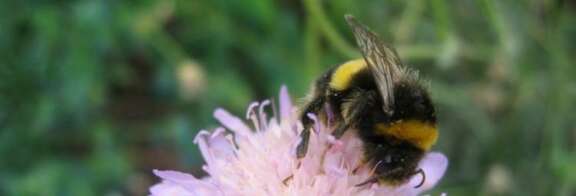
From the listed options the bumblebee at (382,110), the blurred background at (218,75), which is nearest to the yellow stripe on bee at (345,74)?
the bumblebee at (382,110)

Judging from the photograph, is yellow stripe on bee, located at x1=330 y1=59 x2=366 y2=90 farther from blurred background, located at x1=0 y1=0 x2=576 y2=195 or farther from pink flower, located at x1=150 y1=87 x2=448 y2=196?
blurred background, located at x1=0 y1=0 x2=576 y2=195

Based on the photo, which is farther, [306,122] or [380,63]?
[306,122]

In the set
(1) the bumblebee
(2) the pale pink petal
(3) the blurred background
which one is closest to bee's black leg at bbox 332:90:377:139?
(1) the bumblebee

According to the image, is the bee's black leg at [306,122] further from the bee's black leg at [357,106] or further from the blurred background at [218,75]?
the blurred background at [218,75]

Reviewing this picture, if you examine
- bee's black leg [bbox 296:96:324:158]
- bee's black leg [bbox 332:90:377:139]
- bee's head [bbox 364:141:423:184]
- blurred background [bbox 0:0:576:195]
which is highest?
blurred background [bbox 0:0:576:195]

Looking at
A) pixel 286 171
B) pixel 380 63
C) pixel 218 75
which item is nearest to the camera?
pixel 380 63

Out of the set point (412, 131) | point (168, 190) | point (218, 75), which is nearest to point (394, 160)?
point (412, 131)

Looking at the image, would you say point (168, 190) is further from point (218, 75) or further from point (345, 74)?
point (218, 75)

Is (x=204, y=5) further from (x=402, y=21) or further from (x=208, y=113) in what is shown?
(x=402, y=21)
